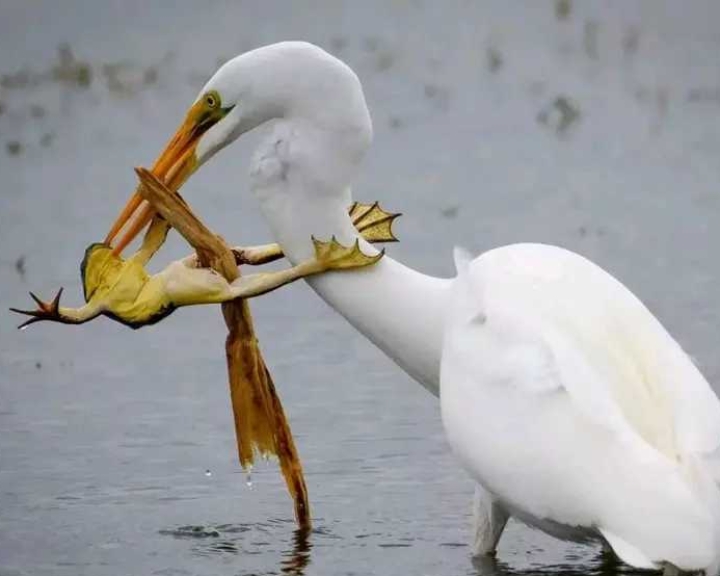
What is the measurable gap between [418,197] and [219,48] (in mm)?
11180

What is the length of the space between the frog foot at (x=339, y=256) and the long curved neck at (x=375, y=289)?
43mm

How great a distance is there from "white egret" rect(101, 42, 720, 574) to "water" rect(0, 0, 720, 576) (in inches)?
38.2

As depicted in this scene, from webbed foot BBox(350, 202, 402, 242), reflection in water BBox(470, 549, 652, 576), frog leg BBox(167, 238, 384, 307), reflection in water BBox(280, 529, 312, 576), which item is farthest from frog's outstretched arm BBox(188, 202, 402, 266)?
reflection in water BBox(470, 549, 652, 576)

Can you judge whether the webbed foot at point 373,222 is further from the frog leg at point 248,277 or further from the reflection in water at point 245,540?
the reflection in water at point 245,540

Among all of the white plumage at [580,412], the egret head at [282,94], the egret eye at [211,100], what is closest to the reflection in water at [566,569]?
the white plumage at [580,412]

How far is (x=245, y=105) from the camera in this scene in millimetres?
8641

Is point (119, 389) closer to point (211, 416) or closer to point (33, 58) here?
point (211, 416)

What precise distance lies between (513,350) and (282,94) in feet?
4.07

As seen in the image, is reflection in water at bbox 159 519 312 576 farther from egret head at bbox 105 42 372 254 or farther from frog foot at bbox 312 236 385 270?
egret head at bbox 105 42 372 254

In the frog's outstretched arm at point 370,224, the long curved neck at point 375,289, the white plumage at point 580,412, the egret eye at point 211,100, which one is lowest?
the white plumage at point 580,412

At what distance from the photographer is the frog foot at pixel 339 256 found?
866cm

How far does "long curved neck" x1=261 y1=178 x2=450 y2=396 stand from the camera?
8.65 meters

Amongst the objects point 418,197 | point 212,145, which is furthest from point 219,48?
point 212,145

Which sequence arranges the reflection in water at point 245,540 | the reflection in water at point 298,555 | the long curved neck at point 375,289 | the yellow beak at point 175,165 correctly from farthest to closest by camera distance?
Answer: 1. the reflection in water at point 245,540
2. the reflection in water at point 298,555
3. the yellow beak at point 175,165
4. the long curved neck at point 375,289
